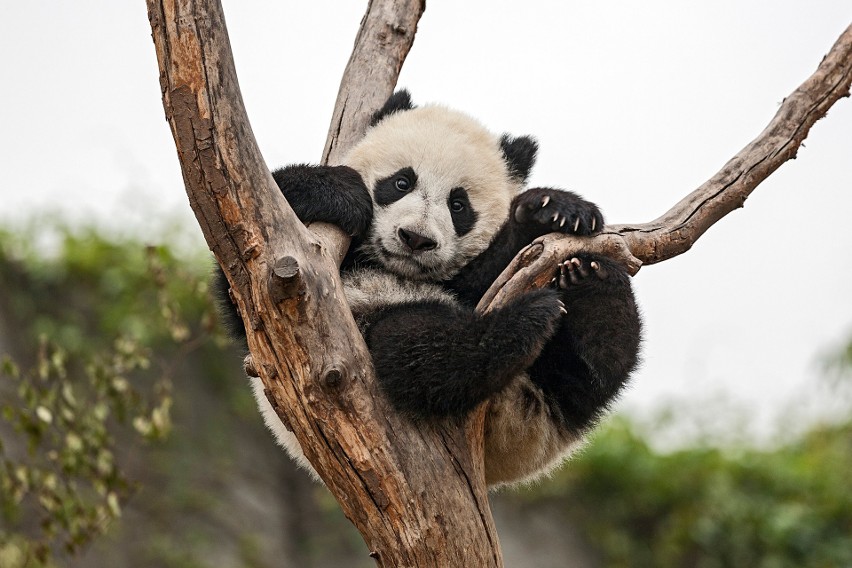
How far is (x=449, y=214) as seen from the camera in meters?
3.66

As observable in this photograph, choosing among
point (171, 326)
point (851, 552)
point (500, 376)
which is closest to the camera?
point (500, 376)

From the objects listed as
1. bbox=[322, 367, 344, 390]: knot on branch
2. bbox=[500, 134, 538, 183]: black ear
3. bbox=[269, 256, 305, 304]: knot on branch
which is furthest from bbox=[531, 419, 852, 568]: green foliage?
bbox=[269, 256, 305, 304]: knot on branch

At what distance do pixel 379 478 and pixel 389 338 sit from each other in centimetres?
49

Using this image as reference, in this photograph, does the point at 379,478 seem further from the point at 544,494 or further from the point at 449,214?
the point at 544,494

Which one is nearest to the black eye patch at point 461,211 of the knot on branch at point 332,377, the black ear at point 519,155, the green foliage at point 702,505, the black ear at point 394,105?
the black ear at point 519,155

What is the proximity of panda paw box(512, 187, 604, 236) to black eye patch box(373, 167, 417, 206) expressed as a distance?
562mm

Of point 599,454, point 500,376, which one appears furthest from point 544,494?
point 500,376

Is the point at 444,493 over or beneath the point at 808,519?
over

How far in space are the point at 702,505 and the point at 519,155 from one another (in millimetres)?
4520

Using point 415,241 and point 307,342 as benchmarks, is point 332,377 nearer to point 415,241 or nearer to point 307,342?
point 307,342

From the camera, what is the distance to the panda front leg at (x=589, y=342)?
3221mm

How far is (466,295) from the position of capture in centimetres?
364

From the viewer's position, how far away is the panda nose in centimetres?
342

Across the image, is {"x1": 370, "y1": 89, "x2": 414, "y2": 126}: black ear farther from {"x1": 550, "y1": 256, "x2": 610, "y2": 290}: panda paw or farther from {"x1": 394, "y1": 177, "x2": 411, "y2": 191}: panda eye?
{"x1": 550, "y1": 256, "x2": 610, "y2": 290}: panda paw
